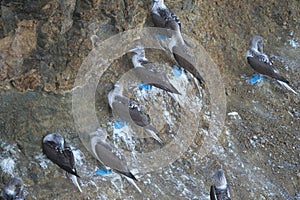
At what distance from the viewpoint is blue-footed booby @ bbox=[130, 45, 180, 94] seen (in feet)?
27.8

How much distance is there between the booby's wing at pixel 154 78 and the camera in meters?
8.45

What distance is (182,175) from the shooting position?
26.9 ft

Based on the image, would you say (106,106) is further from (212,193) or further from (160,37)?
(212,193)

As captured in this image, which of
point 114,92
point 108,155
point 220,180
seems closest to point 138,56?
point 114,92

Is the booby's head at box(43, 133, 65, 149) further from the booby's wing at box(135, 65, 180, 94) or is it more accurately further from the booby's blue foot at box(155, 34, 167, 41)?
the booby's blue foot at box(155, 34, 167, 41)

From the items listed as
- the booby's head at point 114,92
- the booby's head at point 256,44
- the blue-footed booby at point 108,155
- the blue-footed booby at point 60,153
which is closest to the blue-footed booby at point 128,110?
the booby's head at point 114,92

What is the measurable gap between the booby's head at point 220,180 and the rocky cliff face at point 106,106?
31 centimetres

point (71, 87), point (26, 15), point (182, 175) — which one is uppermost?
point (26, 15)

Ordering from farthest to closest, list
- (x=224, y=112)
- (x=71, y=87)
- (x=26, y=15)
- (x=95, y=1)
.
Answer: (x=224, y=112) → (x=71, y=87) → (x=95, y=1) → (x=26, y=15)

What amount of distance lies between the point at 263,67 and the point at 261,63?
9 cm

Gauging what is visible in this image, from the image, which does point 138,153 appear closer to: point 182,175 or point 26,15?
point 182,175

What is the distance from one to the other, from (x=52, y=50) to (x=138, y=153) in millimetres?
2072

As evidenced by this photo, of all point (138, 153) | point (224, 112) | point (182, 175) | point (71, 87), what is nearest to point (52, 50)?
point (71, 87)

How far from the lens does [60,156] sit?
23.9ft
